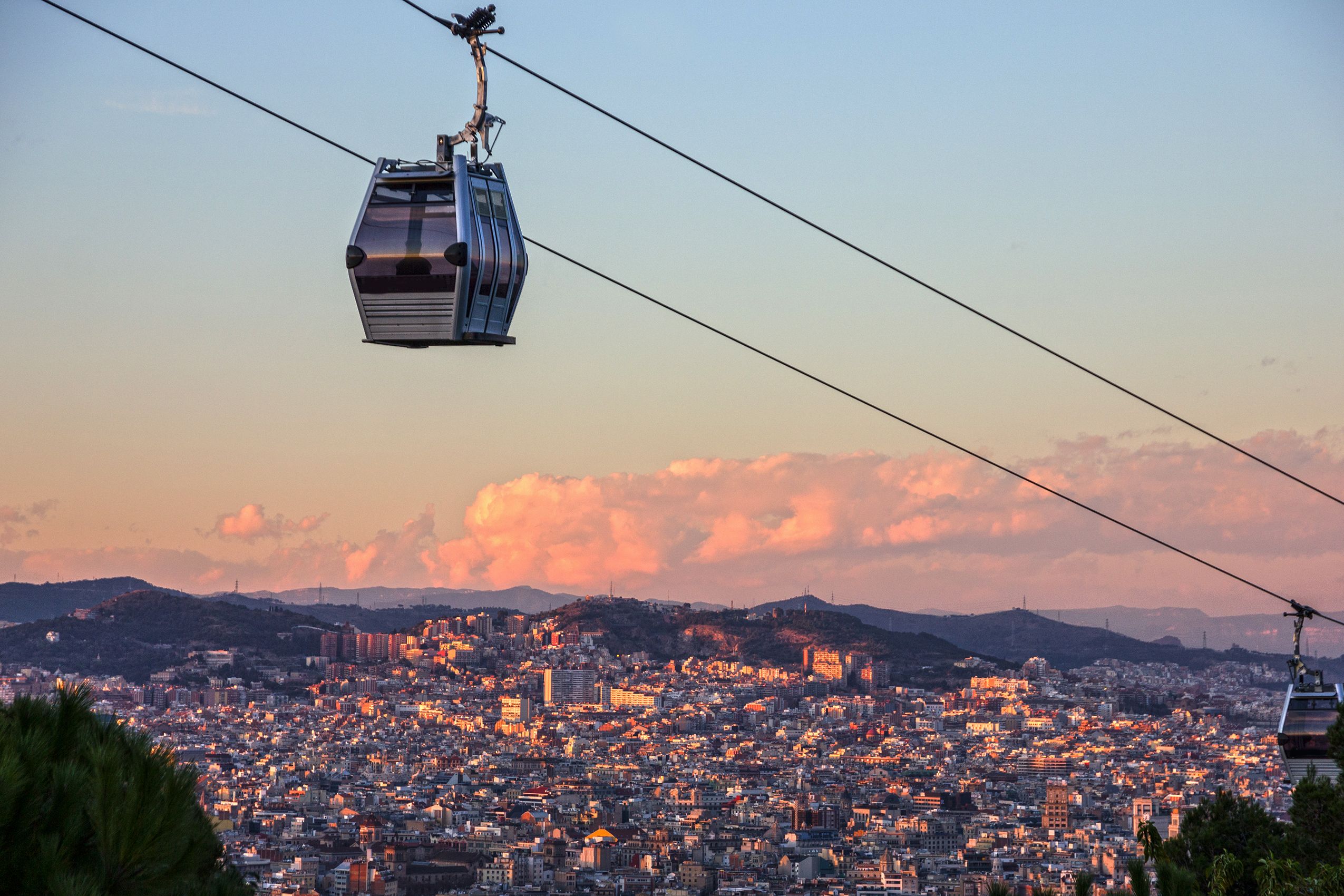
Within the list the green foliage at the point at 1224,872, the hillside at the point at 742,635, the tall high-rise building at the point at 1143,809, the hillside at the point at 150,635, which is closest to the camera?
the green foliage at the point at 1224,872

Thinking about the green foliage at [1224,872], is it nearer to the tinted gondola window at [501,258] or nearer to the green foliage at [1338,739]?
the green foliage at [1338,739]

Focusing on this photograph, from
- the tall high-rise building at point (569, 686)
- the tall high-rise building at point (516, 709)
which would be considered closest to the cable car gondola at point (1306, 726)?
the tall high-rise building at point (516, 709)

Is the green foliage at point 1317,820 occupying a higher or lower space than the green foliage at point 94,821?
lower

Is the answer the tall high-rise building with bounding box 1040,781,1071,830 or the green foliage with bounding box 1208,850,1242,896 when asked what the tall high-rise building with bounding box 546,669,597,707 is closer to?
the tall high-rise building with bounding box 1040,781,1071,830

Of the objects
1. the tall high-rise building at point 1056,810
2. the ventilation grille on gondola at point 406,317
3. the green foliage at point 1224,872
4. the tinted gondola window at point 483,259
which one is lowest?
the tall high-rise building at point 1056,810

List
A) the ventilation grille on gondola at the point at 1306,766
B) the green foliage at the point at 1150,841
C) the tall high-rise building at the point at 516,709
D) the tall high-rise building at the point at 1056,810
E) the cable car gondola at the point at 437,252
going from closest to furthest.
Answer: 1. the cable car gondola at the point at 437,252
2. the green foliage at the point at 1150,841
3. the ventilation grille on gondola at the point at 1306,766
4. the tall high-rise building at the point at 1056,810
5. the tall high-rise building at the point at 516,709

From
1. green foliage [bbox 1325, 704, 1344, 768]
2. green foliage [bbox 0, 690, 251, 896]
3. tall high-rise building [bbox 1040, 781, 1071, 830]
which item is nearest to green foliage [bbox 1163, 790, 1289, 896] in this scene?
green foliage [bbox 1325, 704, 1344, 768]

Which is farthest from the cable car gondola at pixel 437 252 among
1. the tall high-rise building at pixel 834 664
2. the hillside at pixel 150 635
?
the tall high-rise building at pixel 834 664

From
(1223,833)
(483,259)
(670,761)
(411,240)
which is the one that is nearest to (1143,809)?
(670,761)

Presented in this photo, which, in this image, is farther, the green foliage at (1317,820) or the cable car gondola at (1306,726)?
the cable car gondola at (1306,726)
